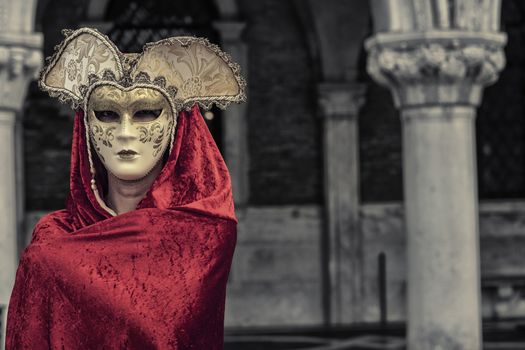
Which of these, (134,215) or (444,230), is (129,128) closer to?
(134,215)

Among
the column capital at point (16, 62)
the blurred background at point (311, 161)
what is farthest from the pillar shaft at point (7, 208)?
the blurred background at point (311, 161)

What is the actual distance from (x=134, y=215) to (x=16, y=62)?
6.66 m

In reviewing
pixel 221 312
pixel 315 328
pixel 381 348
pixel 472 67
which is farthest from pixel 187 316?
pixel 315 328

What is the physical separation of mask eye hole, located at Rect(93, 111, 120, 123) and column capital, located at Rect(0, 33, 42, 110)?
21.2 feet

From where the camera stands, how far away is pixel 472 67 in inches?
399

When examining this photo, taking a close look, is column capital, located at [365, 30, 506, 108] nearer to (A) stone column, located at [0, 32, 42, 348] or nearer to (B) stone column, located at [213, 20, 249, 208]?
(A) stone column, located at [0, 32, 42, 348]

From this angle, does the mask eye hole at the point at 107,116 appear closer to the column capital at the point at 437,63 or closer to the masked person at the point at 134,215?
the masked person at the point at 134,215

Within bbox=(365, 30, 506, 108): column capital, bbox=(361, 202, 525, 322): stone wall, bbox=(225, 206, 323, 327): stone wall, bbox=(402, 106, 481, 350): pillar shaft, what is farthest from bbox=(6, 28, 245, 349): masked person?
bbox=(361, 202, 525, 322): stone wall

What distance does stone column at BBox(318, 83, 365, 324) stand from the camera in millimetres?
15234

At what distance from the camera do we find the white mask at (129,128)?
3.37m

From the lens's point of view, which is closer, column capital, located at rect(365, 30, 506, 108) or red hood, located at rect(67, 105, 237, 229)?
red hood, located at rect(67, 105, 237, 229)

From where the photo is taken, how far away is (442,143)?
33.7 feet

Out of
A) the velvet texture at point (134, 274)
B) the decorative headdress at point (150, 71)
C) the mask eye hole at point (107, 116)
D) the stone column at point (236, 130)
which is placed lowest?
the velvet texture at point (134, 274)

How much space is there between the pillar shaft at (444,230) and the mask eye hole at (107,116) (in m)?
6.94
